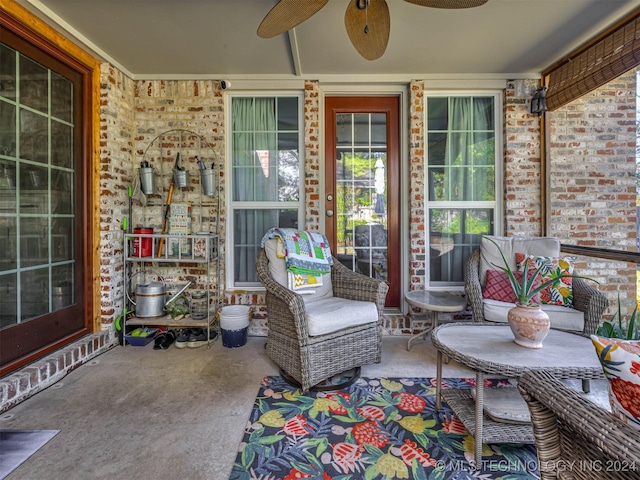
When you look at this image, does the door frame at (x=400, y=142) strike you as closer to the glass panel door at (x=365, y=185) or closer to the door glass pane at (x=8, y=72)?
the glass panel door at (x=365, y=185)

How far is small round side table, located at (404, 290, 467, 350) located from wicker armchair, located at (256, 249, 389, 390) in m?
0.50

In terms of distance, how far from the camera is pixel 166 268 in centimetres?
322

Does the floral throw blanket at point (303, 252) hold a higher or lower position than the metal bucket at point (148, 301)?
higher

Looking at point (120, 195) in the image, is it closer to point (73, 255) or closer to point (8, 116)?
point (73, 255)

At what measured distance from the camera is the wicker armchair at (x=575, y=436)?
2.10 feet

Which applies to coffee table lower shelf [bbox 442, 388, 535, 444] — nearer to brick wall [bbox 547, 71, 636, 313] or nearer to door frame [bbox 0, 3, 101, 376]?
brick wall [bbox 547, 71, 636, 313]

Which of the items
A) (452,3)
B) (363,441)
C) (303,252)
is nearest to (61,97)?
(303,252)

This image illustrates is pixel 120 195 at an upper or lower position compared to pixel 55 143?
lower

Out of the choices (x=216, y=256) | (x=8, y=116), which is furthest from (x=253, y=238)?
(x=8, y=116)

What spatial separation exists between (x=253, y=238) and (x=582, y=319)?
2.88 meters

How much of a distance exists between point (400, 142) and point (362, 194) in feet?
2.17

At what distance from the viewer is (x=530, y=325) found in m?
1.59

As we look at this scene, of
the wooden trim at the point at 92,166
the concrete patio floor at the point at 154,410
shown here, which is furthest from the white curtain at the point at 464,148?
Result: the wooden trim at the point at 92,166

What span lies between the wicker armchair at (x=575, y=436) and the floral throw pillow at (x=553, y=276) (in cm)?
181
